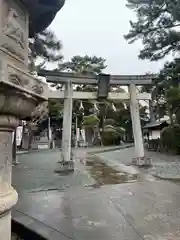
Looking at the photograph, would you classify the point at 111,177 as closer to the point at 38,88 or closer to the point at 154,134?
the point at 38,88

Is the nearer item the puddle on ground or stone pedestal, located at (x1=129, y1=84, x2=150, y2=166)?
the puddle on ground

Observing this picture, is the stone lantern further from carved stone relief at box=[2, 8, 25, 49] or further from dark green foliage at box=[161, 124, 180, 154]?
dark green foliage at box=[161, 124, 180, 154]

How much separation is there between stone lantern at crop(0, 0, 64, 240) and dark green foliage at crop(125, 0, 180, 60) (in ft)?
44.8

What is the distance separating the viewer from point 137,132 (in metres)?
10.5

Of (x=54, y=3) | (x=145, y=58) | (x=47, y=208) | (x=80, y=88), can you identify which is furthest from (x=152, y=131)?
(x=54, y=3)

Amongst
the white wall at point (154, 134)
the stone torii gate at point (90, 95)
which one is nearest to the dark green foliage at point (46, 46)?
the stone torii gate at point (90, 95)

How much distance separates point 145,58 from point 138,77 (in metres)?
5.11

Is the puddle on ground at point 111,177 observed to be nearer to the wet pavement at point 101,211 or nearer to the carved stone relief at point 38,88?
the wet pavement at point 101,211

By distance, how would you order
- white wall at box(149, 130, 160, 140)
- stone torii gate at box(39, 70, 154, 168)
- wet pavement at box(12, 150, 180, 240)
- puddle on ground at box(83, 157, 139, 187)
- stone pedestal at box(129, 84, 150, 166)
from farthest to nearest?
white wall at box(149, 130, 160, 140), stone pedestal at box(129, 84, 150, 166), stone torii gate at box(39, 70, 154, 168), puddle on ground at box(83, 157, 139, 187), wet pavement at box(12, 150, 180, 240)

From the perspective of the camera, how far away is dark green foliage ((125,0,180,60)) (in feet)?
46.6

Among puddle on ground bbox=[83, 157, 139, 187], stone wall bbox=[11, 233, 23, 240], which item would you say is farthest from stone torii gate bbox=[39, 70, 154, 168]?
stone wall bbox=[11, 233, 23, 240]

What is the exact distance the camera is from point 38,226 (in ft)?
9.79

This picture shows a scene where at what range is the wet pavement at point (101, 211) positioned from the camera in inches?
121

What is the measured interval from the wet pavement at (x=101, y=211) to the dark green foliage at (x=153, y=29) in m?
10.3
